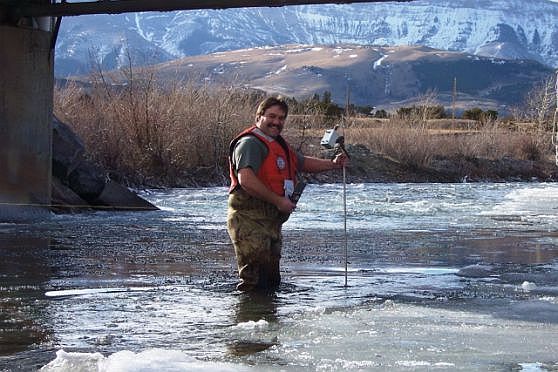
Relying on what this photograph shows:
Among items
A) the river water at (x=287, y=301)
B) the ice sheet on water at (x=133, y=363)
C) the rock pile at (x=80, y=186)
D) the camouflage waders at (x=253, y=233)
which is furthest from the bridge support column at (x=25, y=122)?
the ice sheet on water at (x=133, y=363)

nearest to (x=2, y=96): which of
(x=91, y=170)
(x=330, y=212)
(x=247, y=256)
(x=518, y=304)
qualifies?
(x=91, y=170)

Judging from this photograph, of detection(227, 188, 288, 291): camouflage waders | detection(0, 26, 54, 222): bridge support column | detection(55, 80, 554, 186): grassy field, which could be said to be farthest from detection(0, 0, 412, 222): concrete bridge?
detection(227, 188, 288, 291): camouflage waders

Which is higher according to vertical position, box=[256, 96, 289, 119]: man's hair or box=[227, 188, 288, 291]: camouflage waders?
box=[256, 96, 289, 119]: man's hair

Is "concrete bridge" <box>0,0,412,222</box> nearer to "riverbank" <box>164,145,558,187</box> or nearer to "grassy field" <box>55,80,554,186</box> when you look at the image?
"grassy field" <box>55,80,554,186</box>

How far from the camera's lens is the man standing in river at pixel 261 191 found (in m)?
9.45

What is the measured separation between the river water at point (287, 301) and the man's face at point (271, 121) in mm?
1299

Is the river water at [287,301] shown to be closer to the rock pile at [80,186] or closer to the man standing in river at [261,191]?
the man standing in river at [261,191]

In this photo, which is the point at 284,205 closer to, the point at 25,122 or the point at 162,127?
the point at 25,122

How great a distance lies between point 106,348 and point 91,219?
461 inches

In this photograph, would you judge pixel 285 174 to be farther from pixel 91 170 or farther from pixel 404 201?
pixel 404 201

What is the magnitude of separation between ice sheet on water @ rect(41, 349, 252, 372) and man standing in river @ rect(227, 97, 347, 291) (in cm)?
281

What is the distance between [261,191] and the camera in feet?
30.9

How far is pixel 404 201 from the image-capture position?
2597 cm

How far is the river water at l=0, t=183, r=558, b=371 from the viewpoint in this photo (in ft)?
22.8
